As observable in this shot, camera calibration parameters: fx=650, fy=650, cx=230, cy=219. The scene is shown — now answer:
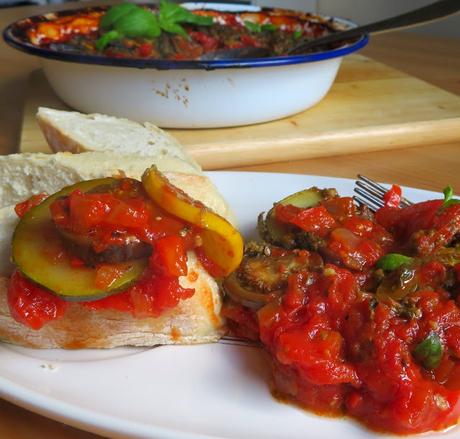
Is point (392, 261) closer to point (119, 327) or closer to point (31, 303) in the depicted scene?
point (119, 327)

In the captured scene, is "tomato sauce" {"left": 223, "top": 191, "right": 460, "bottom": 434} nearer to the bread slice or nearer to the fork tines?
the fork tines

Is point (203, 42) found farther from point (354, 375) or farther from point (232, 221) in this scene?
point (354, 375)

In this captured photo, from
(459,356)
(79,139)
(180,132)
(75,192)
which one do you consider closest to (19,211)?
(75,192)

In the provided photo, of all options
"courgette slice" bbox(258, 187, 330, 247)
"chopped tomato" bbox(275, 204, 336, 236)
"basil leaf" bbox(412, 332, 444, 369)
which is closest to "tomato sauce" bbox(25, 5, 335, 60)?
"courgette slice" bbox(258, 187, 330, 247)

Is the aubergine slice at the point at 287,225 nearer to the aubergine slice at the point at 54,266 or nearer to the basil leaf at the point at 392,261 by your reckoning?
the basil leaf at the point at 392,261

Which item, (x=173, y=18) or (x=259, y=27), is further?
(x=259, y=27)

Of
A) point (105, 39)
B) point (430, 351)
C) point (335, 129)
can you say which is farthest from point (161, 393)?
point (105, 39)

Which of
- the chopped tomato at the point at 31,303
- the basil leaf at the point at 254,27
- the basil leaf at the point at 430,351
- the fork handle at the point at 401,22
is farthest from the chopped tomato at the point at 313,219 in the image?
the basil leaf at the point at 254,27
